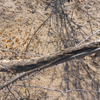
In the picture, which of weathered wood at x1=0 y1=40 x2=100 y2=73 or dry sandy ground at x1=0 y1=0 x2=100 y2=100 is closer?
weathered wood at x1=0 y1=40 x2=100 y2=73

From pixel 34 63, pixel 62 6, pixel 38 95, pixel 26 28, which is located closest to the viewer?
pixel 34 63

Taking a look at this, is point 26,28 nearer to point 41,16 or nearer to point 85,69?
point 41,16

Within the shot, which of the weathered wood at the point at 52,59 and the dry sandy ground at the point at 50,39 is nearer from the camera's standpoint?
the weathered wood at the point at 52,59

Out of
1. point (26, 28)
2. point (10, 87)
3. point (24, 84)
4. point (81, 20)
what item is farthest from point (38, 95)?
point (81, 20)

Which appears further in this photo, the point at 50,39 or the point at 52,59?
the point at 50,39
